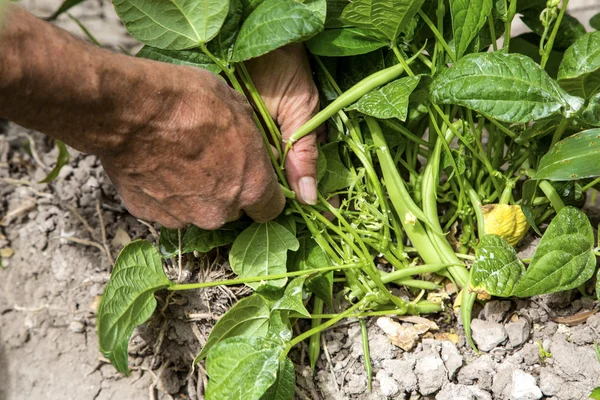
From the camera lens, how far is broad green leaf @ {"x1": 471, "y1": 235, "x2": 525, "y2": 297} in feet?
2.50

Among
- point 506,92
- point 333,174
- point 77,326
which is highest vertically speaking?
point 506,92

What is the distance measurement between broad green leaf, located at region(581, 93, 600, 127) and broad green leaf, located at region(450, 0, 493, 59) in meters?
0.18

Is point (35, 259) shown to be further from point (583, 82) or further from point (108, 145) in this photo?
point (583, 82)

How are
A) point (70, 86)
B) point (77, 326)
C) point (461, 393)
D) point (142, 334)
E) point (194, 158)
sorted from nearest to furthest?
point (70, 86)
point (194, 158)
point (461, 393)
point (142, 334)
point (77, 326)

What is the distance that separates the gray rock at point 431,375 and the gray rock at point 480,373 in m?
0.03

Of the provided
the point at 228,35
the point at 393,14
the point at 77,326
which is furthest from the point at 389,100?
the point at 77,326

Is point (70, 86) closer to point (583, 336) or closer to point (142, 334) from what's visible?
point (142, 334)

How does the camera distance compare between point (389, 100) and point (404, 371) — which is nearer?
point (389, 100)

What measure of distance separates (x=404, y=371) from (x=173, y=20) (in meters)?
0.61

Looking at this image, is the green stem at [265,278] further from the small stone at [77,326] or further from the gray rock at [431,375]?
the small stone at [77,326]

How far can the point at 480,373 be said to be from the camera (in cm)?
86

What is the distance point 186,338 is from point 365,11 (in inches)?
22.9

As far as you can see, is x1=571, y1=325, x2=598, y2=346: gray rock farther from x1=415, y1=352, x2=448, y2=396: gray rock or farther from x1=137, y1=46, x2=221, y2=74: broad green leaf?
x1=137, y1=46, x2=221, y2=74: broad green leaf

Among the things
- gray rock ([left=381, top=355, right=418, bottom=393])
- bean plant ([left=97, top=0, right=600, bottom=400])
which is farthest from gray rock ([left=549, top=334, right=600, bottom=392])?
gray rock ([left=381, top=355, right=418, bottom=393])
